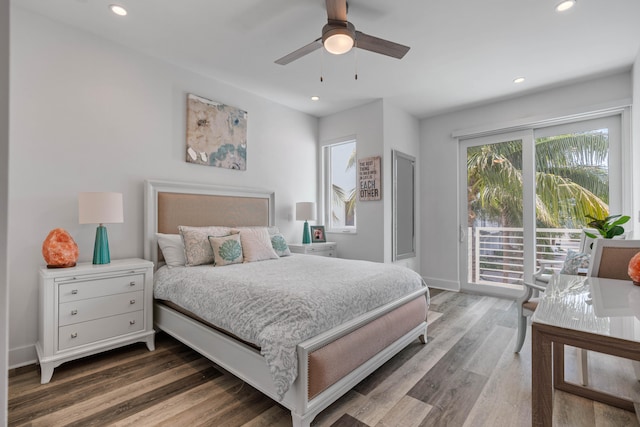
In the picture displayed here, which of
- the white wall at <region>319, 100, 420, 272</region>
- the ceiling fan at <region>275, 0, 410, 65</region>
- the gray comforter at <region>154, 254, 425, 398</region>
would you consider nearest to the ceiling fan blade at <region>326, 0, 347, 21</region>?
the ceiling fan at <region>275, 0, 410, 65</region>

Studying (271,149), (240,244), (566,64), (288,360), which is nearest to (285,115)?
(271,149)

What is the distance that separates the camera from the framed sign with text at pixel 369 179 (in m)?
4.11

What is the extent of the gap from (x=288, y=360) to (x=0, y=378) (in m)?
1.06

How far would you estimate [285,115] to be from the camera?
4.36 metres

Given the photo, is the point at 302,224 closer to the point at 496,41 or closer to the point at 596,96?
the point at 496,41

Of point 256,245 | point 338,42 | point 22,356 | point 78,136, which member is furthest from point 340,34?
point 22,356

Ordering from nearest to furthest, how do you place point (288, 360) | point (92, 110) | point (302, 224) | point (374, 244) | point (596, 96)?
1. point (288, 360)
2. point (92, 110)
3. point (596, 96)
4. point (374, 244)
5. point (302, 224)

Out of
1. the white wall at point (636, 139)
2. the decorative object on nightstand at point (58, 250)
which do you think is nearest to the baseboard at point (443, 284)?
the white wall at point (636, 139)

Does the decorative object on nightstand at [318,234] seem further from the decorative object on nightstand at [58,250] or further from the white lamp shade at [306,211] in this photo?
the decorative object on nightstand at [58,250]

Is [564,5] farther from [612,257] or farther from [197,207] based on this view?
[197,207]

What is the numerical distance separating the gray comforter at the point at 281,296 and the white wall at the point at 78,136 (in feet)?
2.94

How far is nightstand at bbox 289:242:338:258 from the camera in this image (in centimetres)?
406

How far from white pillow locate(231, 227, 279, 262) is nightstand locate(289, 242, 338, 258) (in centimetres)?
81

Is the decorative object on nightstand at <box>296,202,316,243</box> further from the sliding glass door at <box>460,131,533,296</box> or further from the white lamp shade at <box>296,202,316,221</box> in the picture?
the sliding glass door at <box>460,131,533,296</box>
